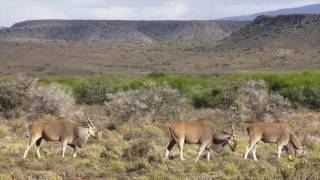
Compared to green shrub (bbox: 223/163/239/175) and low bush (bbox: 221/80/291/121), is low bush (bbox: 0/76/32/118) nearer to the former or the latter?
low bush (bbox: 221/80/291/121)

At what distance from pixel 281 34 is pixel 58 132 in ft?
324

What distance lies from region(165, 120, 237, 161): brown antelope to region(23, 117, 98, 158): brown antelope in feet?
8.53

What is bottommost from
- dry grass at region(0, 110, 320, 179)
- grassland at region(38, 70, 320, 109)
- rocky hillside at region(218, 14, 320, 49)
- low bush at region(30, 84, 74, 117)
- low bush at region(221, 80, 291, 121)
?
rocky hillside at region(218, 14, 320, 49)

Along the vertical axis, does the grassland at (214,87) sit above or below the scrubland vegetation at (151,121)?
below

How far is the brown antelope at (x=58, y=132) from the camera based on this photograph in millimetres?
18031

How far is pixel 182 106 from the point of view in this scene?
33.6m

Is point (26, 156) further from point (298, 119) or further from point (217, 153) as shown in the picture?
point (298, 119)

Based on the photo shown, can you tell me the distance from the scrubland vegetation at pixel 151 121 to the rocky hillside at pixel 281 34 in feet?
201

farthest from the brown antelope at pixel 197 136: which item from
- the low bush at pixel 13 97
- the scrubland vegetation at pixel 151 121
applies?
the low bush at pixel 13 97

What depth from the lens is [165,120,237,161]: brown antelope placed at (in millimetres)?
17734

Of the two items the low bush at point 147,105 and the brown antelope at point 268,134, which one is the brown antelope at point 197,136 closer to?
the brown antelope at point 268,134

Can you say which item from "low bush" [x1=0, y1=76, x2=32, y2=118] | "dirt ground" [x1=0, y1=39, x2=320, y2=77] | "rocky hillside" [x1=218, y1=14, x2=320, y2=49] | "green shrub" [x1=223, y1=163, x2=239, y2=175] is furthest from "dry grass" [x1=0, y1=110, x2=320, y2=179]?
"rocky hillside" [x1=218, y1=14, x2=320, y2=49]

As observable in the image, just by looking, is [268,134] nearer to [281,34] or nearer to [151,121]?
[151,121]

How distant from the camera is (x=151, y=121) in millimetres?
30531
